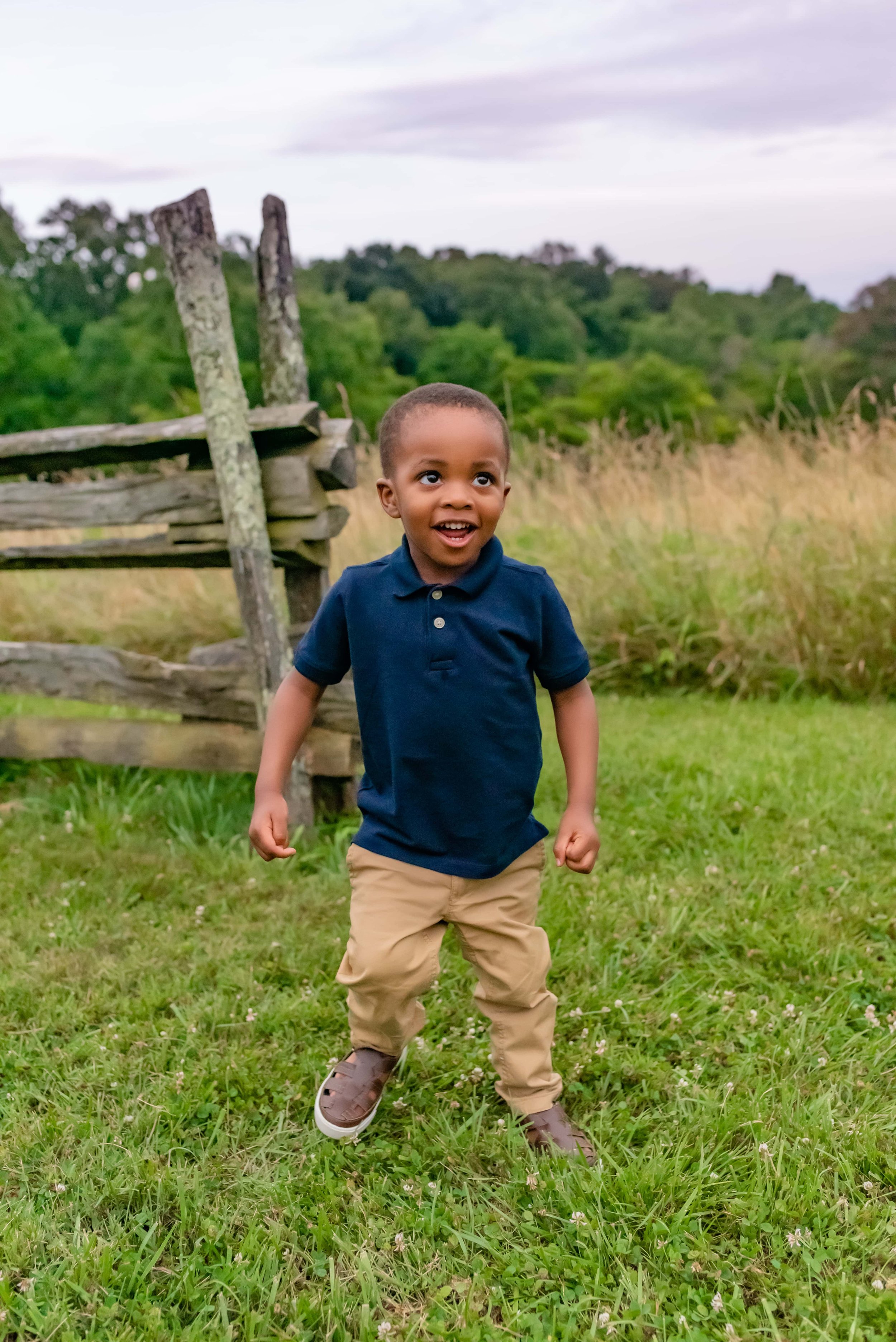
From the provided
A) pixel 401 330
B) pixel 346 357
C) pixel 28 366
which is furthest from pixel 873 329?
pixel 28 366

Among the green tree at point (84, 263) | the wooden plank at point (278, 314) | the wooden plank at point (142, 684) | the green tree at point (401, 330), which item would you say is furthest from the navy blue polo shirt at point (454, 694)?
the green tree at point (84, 263)

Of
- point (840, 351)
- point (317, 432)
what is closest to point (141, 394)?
point (840, 351)

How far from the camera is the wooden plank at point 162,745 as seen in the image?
4.40 metres

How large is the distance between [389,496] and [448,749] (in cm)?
57

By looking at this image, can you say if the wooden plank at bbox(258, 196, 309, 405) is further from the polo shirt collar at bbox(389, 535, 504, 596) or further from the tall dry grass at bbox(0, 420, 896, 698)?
the tall dry grass at bbox(0, 420, 896, 698)

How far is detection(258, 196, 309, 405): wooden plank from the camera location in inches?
171

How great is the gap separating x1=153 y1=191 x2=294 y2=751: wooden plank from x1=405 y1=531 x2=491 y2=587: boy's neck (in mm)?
1983

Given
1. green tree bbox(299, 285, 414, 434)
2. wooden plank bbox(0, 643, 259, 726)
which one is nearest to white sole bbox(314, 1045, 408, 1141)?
wooden plank bbox(0, 643, 259, 726)

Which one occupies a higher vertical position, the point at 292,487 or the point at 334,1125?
the point at 292,487

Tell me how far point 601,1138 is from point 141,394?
37.5 metres

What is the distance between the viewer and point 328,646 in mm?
2484

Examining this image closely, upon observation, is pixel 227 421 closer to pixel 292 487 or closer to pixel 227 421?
pixel 227 421

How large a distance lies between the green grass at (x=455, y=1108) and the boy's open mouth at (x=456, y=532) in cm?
135

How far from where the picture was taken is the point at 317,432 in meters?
4.27
